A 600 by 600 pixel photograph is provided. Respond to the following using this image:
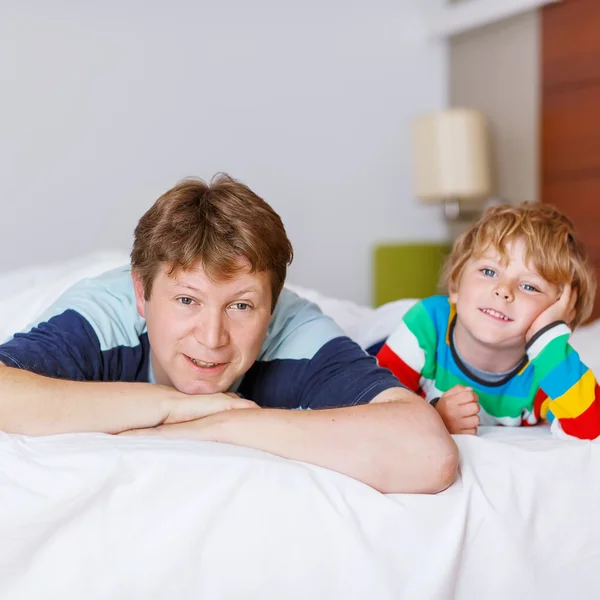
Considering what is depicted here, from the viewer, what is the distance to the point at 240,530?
1.12 meters

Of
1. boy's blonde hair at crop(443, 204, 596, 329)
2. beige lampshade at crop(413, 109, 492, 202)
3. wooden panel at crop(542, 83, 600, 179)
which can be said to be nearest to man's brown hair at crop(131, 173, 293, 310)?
boy's blonde hair at crop(443, 204, 596, 329)

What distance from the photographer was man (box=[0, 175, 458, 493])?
4.03 ft

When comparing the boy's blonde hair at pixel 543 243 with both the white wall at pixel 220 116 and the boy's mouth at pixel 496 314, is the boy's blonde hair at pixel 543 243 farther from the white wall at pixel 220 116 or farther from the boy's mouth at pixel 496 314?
the white wall at pixel 220 116

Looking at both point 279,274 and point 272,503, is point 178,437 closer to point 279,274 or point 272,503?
point 272,503

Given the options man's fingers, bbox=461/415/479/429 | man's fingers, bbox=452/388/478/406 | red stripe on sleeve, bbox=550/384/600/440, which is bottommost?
red stripe on sleeve, bbox=550/384/600/440

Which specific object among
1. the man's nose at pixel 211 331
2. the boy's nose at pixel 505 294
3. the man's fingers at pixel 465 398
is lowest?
the man's fingers at pixel 465 398

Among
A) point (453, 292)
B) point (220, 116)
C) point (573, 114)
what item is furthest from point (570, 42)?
point (453, 292)

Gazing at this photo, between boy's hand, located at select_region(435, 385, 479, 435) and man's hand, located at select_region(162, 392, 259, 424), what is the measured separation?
363 millimetres

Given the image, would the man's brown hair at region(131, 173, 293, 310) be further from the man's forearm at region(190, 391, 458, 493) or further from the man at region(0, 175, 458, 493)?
the man's forearm at region(190, 391, 458, 493)

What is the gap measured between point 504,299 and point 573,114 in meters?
2.22

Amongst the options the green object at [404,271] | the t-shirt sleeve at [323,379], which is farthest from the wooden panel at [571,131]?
the t-shirt sleeve at [323,379]

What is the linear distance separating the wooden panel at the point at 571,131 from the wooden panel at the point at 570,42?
54mm

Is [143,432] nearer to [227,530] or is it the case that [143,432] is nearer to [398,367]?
[227,530]

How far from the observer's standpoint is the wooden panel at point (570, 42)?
3422mm
